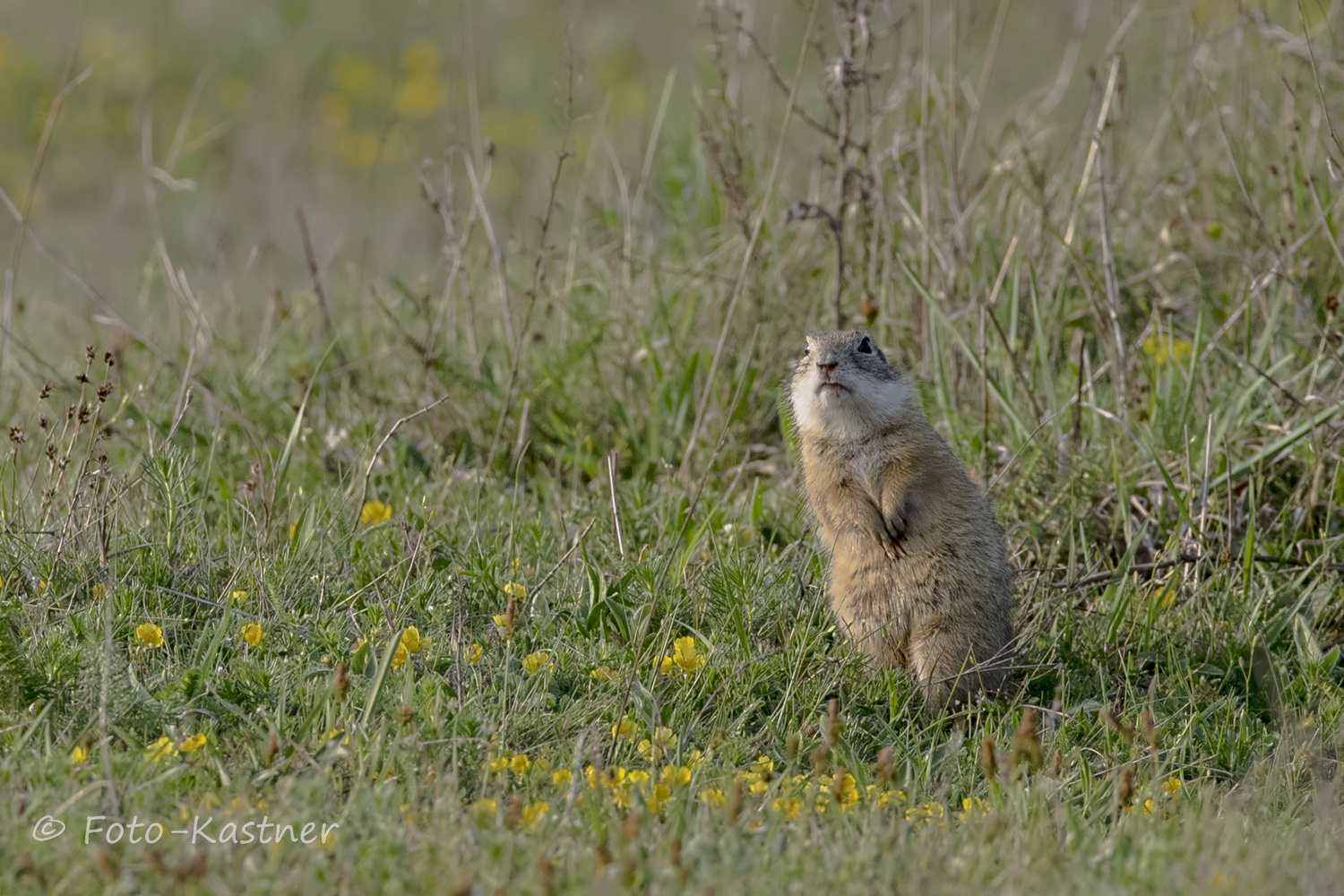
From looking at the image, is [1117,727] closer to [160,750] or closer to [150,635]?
[160,750]

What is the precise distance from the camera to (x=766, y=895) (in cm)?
265

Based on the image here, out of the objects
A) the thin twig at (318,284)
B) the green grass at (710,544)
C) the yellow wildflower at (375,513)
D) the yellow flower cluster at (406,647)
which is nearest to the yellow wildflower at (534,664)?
the green grass at (710,544)

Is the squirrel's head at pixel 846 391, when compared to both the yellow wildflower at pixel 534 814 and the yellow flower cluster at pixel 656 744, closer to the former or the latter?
the yellow flower cluster at pixel 656 744

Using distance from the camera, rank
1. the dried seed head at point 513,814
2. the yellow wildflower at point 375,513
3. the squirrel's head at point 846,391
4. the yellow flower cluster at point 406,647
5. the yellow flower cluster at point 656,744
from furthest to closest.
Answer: the yellow wildflower at point 375,513, the squirrel's head at point 846,391, the yellow flower cluster at point 406,647, the yellow flower cluster at point 656,744, the dried seed head at point 513,814

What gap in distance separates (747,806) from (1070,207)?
361 cm

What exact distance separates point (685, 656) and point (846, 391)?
1.03 metres

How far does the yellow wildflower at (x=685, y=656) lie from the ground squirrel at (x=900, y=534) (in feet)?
1.89

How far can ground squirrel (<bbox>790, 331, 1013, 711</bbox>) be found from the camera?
13.4 ft

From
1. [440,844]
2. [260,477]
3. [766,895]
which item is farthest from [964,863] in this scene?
[260,477]

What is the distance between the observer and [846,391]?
168 inches

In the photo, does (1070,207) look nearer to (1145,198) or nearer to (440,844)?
(1145,198)

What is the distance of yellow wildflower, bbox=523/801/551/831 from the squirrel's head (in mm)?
1736

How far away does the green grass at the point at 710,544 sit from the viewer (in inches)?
115

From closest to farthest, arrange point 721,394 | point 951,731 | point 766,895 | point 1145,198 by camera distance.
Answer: point 766,895 < point 951,731 < point 721,394 < point 1145,198
